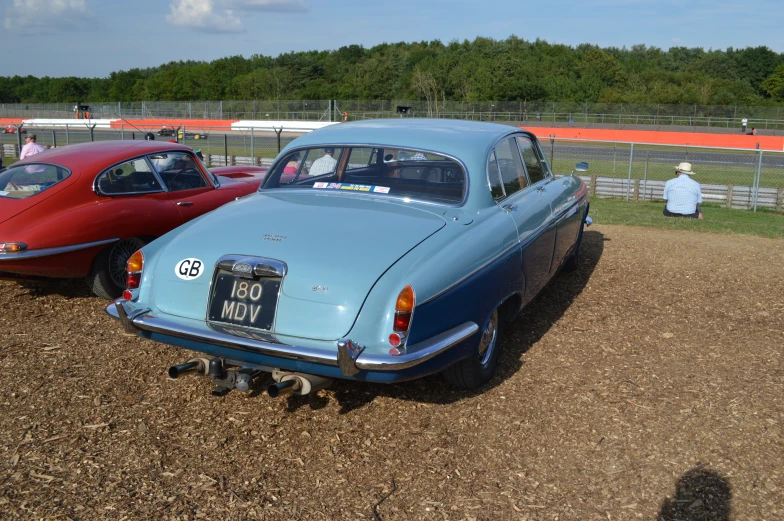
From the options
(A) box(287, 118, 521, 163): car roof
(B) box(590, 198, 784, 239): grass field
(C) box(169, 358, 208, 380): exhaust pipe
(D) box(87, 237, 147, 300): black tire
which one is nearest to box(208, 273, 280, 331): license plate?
(C) box(169, 358, 208, 380): exhaust pipe

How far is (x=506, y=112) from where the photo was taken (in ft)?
151

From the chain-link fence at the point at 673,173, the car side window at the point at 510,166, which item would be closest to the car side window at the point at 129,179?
the car side window at the point at 510,166

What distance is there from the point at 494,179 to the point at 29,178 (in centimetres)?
449

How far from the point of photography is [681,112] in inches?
1735

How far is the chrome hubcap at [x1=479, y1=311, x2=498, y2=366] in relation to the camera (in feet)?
14.8

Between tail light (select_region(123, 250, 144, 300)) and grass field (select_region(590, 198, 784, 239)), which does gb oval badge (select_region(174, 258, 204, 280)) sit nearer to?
tail light (select_region(123, 250, 144, 300))

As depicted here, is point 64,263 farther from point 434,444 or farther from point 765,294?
point 765,294

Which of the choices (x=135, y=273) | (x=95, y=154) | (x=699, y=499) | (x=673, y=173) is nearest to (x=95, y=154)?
(x=95, y=154)

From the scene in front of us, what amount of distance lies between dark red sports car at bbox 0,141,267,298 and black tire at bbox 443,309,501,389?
11.9ft

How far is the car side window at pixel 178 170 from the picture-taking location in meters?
7.25

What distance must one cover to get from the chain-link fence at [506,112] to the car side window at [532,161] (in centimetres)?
3618

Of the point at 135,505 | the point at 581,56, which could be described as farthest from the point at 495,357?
the point at 581,56

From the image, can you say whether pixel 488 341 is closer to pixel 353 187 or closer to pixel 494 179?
pixel 494 179

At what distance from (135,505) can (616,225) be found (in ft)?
31.8
